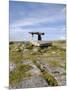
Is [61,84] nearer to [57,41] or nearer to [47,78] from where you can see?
[47,78]

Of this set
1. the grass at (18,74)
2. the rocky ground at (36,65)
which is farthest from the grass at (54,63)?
the grass at (18,74)

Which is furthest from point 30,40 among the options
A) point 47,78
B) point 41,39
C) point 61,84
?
point 61,84

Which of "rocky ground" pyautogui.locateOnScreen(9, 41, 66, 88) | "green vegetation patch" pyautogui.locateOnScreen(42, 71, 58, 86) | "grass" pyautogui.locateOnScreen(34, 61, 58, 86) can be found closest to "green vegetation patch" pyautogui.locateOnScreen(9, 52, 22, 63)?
"rocky ground" pyautogui.locateOnScreen(9, 41, 66, 88)

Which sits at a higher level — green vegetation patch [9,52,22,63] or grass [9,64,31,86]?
green vegetation patch [9,52,22,63]

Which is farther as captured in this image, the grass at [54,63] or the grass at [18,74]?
the grass at [54,63]

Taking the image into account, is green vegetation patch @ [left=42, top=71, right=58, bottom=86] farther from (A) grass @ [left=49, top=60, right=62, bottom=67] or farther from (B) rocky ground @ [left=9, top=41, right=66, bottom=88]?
(A) grass @ [left=49, top=60, right=62, bottom=67]

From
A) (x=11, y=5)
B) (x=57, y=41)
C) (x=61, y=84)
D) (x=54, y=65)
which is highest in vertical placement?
(x=11, y=5)

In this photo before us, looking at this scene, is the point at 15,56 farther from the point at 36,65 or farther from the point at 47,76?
the point at 47,76

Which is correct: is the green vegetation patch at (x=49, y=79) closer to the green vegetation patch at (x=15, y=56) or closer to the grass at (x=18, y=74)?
the grass at (x=18, y=74)
